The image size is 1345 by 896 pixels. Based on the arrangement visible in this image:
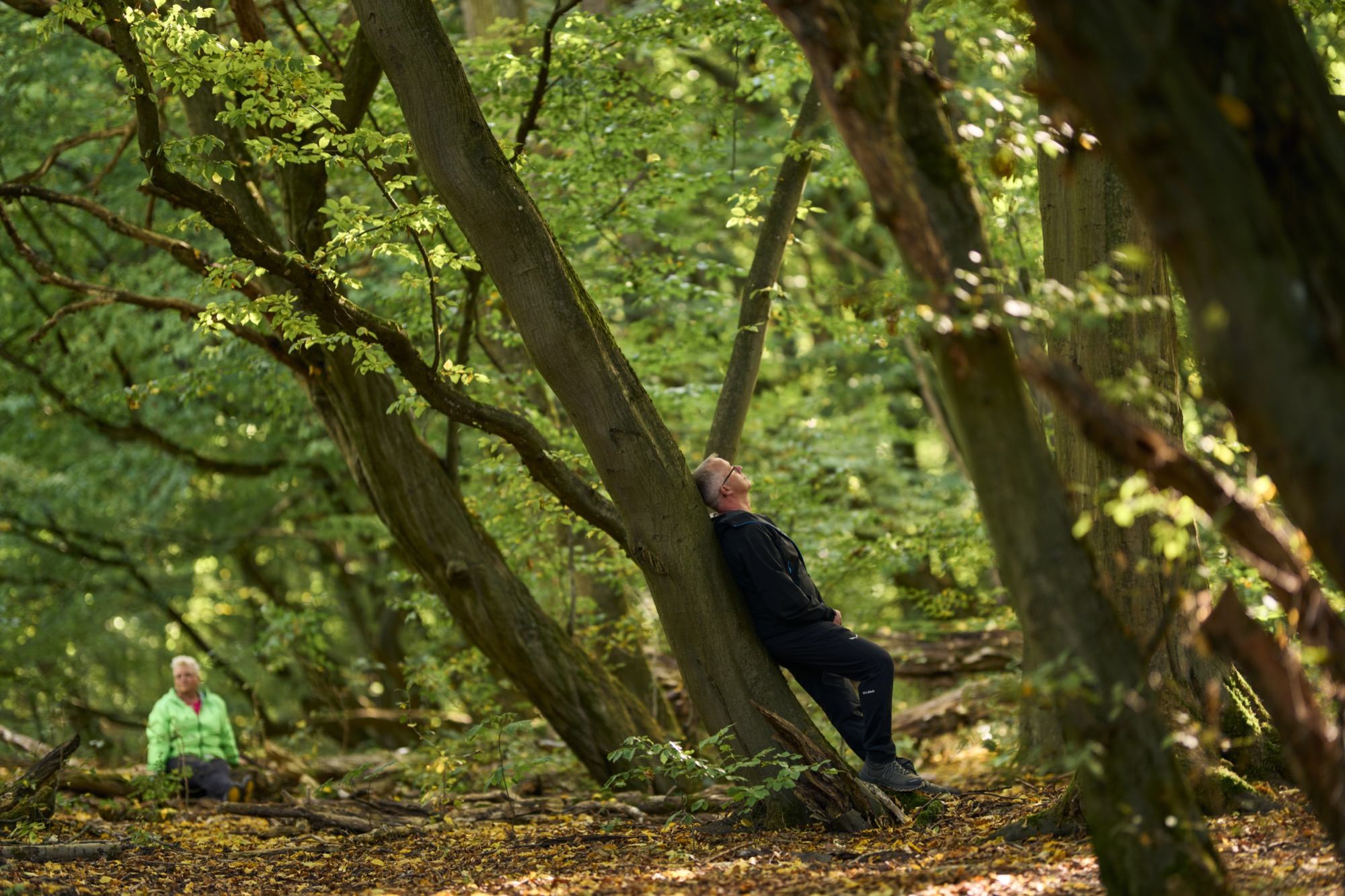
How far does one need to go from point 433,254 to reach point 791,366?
40.4 feet

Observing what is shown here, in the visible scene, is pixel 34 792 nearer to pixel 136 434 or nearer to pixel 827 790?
pixel 827 790

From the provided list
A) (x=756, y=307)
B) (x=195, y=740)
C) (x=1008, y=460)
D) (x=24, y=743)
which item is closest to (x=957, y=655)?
(x=756, y=307)

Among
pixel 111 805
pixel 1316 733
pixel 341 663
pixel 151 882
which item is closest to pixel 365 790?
pixel 111 805

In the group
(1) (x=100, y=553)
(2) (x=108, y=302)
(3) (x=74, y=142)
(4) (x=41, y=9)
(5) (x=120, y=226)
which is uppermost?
(4) (x=41, y=9)

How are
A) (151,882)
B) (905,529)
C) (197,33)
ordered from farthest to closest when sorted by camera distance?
(905,529), (197,33), (151,882)

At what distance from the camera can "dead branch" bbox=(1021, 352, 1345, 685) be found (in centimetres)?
267

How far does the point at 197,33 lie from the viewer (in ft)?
17.5

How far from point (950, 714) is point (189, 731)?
21.1 feet

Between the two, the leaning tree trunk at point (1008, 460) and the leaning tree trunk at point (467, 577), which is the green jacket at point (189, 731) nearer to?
the leaning tree trunk at point (467, 577)

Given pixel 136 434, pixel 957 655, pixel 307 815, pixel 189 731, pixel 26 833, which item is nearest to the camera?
pixel 26 833

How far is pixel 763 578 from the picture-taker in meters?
5.25

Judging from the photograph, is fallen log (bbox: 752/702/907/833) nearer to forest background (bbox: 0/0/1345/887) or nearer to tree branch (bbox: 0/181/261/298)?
forest background (bbox: 0/0/1345/887)

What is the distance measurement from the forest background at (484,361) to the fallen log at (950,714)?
0.37 metres

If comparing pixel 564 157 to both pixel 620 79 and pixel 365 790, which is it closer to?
pixel 620 79
